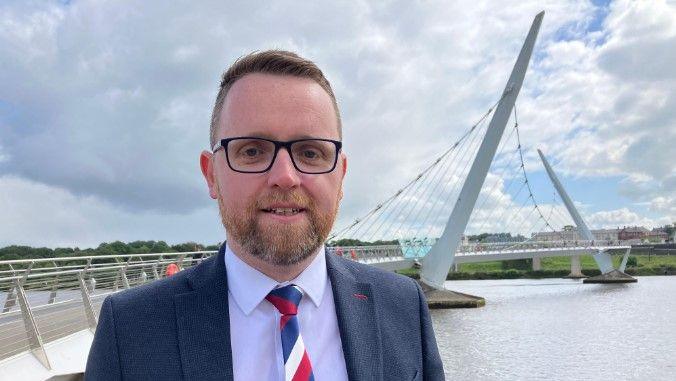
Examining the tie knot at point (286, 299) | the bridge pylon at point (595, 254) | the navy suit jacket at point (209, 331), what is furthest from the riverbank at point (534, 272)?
the tie knot at point (286, 299)

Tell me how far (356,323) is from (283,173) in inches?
14.9

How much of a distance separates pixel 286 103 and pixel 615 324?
23.8m

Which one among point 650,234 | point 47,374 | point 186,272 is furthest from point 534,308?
point 650,234

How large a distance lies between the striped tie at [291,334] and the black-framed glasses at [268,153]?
0.79 feet

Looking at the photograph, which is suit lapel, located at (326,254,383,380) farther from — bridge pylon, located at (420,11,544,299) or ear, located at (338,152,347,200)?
bridge pylon, located at (420,11,544,299)

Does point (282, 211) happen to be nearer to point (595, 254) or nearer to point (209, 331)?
point (209, 331)

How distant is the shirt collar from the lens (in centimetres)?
129

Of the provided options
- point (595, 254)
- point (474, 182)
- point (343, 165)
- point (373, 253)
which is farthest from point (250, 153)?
point (595, 254)

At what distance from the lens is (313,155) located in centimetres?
128

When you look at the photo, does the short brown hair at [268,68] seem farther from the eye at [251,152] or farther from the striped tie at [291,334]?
the striped tie at [291,334]

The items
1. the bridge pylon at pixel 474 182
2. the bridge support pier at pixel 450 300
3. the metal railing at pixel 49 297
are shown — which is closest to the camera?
the metal railing at pixel 49 297

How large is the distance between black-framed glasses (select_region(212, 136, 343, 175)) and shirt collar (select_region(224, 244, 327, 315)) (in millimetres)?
194

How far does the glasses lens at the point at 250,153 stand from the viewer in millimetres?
1241

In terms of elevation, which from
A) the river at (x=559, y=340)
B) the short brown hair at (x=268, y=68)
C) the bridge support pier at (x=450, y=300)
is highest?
the short brown hair at (x=268, y=68)
